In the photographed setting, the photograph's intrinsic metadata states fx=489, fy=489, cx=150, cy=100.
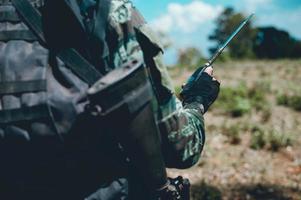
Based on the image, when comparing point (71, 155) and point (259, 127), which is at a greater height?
point (71, 155)

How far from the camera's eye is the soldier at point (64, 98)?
1.72 meters

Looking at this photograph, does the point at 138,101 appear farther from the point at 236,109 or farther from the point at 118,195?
the point at 236,109

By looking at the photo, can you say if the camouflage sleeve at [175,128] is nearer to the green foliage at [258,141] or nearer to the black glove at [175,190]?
the black glove at [175,190]

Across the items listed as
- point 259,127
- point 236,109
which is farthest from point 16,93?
point 236,109

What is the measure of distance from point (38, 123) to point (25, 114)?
0.06 metres

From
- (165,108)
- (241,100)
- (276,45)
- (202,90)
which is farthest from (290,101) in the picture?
(276,45)

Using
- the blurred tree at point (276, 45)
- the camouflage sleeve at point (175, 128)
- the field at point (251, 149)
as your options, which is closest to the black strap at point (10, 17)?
the camouflage sleeve at point (175, 128)

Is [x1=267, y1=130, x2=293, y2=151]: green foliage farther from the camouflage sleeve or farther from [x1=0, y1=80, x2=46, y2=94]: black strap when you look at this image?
[x1=0, y1=80, x2=46, y2=94]: black strap

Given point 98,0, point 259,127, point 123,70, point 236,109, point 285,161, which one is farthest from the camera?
point 236,109

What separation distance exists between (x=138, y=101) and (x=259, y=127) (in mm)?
7726

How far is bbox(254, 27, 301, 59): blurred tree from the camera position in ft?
91.0

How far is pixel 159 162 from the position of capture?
1891mm

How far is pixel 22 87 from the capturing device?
171 centimetres

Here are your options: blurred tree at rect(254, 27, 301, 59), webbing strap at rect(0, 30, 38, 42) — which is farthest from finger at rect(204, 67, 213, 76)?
blurred tree at rect(254, 27, 301, 59)
